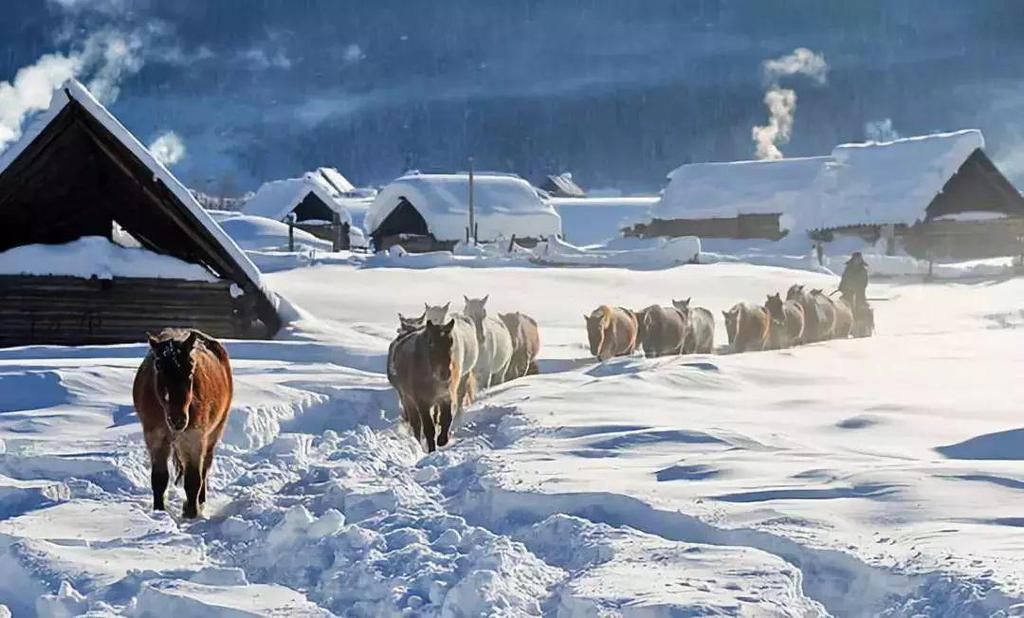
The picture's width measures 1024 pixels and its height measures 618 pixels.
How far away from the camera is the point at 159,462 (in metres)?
7.70

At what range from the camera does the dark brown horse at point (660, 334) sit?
18.6 meters

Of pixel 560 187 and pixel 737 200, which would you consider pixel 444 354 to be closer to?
pixel 737 200

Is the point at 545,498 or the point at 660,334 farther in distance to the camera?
the point at 660,334

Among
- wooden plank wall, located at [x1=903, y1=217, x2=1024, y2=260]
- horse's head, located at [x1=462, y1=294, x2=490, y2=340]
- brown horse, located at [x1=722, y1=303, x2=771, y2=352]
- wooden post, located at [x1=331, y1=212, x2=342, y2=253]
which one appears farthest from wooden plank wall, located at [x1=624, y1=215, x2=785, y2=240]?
horse's head, located at [x1=462, y1=294, x2=490, y2=340]

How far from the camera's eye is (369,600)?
209 inches

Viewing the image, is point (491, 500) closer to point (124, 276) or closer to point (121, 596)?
point (121, 596)

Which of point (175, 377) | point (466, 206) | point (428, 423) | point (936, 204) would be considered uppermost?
point (466, 206)

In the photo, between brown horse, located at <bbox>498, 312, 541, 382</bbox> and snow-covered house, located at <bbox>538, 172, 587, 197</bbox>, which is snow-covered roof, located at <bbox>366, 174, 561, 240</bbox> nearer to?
brown horse, located at <bbox>498, 312, 541, 382</bbox>

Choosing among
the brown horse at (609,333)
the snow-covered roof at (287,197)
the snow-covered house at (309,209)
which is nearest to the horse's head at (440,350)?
the brown horse at (609,333)

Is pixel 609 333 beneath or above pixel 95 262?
beneath

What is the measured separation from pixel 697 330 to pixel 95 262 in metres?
10.2

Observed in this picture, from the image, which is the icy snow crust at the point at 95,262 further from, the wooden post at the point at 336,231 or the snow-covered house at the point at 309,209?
the snow-covered house at the point at 309,209

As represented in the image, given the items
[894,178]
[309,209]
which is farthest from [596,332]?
[309,209]

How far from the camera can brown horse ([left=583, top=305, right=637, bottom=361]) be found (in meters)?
18.1
